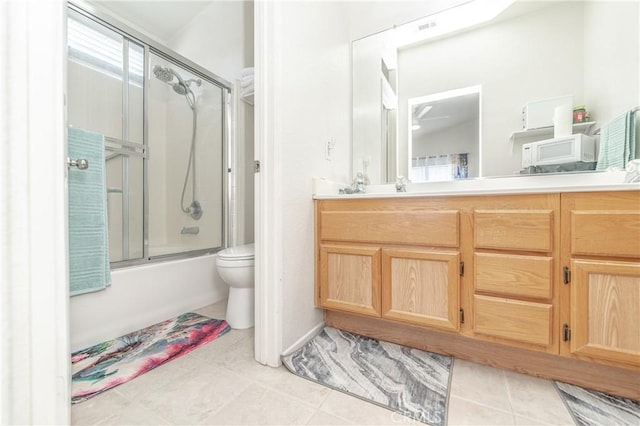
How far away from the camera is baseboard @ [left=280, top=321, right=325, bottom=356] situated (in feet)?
4.05

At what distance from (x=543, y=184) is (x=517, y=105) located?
1.45 ft

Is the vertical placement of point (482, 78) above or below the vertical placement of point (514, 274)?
above

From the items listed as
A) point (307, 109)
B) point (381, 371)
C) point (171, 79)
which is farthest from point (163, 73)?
point (381, 371)

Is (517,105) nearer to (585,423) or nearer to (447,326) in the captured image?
(447,326)

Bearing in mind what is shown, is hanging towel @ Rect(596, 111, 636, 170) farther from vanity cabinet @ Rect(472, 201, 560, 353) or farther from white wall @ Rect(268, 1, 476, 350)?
white wall @ Rect(268, 1, 476, 350)

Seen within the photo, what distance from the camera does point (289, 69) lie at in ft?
4.11

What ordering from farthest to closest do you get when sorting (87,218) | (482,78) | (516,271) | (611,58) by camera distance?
(482,78) < (87,218) < (611,58) < (516,271)

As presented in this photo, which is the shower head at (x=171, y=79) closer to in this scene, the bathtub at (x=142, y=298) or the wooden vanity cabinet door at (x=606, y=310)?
the bathtub at (x=142, y=298)

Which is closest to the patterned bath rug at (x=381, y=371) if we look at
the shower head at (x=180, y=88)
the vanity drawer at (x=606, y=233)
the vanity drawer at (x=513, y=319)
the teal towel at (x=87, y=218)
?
the vanity drawer at (x=513, y=319)

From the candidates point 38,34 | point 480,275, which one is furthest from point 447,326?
point 38,34

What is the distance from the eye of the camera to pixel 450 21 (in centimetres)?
159

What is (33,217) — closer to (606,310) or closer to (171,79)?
(606,310)

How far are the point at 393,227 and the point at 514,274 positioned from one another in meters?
0.49

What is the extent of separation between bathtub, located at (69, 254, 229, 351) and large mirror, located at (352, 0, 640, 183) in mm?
1354
